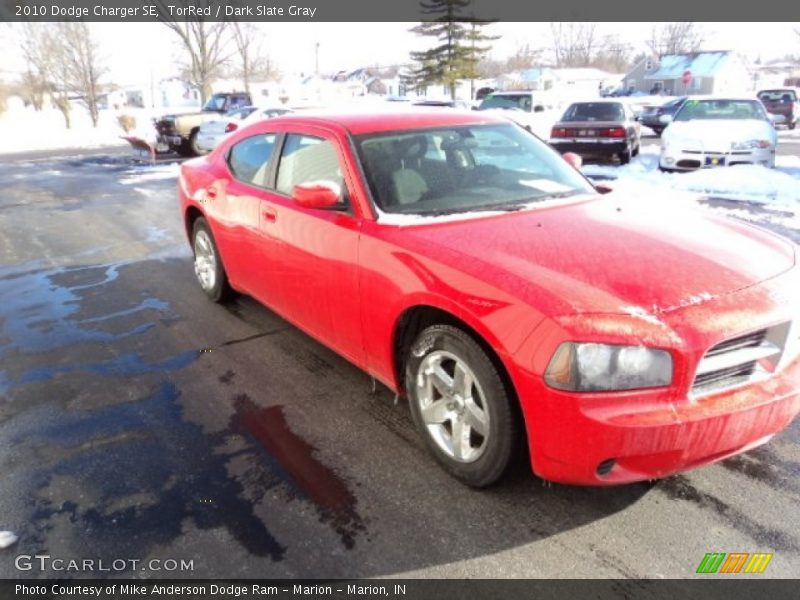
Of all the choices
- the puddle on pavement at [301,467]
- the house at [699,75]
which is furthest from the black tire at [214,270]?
the house at [699,75]

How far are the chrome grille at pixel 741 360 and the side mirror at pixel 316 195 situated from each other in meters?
1.89

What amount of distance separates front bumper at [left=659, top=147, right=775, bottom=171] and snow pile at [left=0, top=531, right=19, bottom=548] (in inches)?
463

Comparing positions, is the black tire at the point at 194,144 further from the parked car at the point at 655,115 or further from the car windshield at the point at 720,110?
the parked car at the point at 655,115

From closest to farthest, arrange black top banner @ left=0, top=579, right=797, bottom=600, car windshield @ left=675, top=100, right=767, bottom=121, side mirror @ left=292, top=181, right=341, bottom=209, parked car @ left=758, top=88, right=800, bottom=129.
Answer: black top banner @ left=0, top=579, right=797, bottom=600, side mirror @ left=292, top=181, right=341, bottom=209, car windshield @ left=675, top=100, right=767, bottom=121, parked car @ left=758, top=88, right=800, bottom=129

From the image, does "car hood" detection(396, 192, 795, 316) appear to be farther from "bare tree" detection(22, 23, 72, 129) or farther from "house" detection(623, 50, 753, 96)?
"house" detection(623, 50, 753, 96)

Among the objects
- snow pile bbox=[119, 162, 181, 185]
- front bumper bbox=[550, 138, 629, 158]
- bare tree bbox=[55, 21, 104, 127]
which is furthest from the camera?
bare tree bbox=[55, 21, 104, 127]

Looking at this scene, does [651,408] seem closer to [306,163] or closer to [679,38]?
[306,163]

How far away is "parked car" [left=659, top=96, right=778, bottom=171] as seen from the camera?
35.9 ft

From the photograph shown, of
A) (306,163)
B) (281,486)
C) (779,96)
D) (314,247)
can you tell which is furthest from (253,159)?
(779,96)

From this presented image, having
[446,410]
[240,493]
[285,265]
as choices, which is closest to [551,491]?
[446,410]

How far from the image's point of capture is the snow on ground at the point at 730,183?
30.9 feet

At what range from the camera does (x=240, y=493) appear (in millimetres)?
2691

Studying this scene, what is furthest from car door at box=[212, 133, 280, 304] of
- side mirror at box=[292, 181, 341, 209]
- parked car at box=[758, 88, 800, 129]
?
parked car at box=[758, 88, 800, 129]

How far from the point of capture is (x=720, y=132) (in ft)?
36.5
